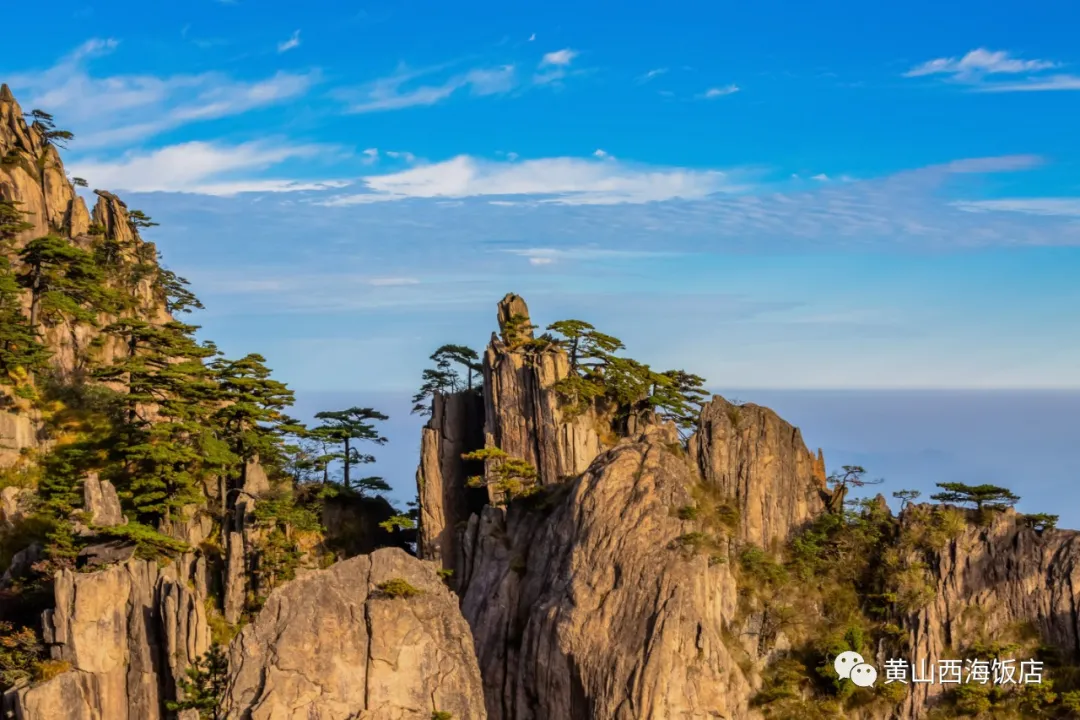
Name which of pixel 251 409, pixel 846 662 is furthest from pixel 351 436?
pixel 846 662

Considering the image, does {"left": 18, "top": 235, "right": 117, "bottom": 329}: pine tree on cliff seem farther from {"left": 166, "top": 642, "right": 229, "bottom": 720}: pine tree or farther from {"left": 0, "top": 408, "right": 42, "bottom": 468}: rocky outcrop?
{"left": 166, "top": 642, "right": 229, "bottom": 720}: pine tree

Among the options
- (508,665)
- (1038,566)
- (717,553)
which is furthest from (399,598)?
(1038,566)

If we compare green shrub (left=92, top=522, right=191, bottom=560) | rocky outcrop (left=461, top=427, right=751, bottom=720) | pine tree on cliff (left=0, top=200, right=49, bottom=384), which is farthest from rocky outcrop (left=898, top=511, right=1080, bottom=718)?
pine tree on cliff (left=0, top=200, right=49, bottom=384)

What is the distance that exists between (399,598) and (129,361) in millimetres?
24083

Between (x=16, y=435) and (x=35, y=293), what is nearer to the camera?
(x=16, y=435)

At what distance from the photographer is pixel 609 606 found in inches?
1879

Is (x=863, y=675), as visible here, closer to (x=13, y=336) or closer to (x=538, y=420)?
(x=538, y=420)

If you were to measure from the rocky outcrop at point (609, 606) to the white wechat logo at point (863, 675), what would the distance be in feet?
18.7

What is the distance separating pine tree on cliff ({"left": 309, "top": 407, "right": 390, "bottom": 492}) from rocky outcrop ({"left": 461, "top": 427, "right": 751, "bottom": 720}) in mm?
10940

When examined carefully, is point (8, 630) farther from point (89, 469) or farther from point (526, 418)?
point (526, 418)

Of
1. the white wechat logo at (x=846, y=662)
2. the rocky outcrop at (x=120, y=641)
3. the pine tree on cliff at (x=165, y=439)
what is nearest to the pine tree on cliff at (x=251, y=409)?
the pine tree on cliff at (x=165, y=439)

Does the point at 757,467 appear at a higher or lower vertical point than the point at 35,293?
lower

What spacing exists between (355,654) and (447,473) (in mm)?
17971

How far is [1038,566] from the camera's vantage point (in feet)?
172
